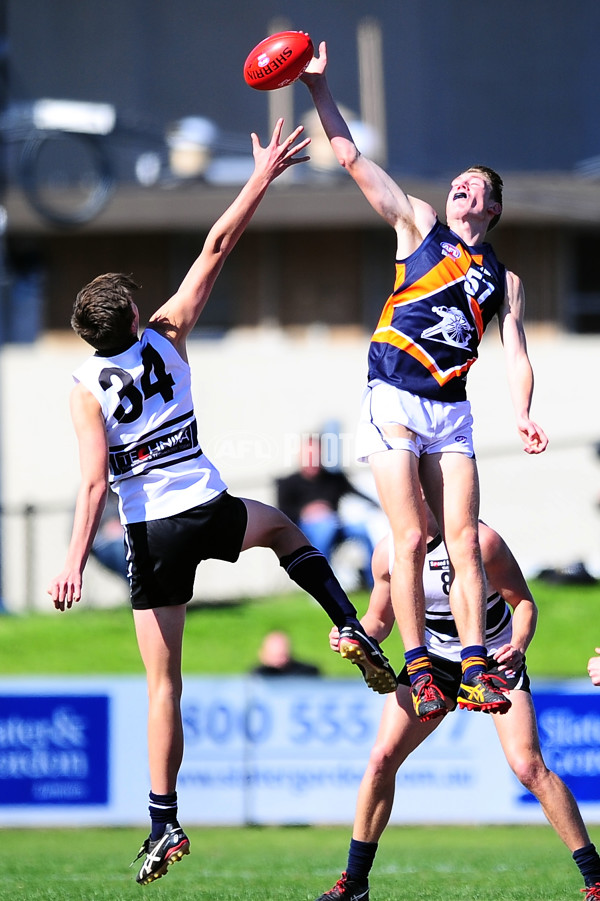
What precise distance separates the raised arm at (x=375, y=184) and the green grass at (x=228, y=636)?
29.3 ft

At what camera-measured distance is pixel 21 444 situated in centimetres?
1833

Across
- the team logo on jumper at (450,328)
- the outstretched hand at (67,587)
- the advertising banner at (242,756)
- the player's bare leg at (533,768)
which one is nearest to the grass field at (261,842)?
the advertising banner at (242,756)

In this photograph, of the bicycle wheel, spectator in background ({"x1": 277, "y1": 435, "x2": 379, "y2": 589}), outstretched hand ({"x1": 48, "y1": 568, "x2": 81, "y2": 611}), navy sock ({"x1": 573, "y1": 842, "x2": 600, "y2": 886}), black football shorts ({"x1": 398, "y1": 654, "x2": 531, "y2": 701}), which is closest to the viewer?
outstretched hand ({"x1": 48, "y1": 568, "x2": 81, "y2": 611})

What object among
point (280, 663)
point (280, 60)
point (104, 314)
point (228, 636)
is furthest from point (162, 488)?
point (228, 636)

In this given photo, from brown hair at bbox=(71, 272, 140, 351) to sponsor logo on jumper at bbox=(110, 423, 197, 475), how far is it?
1.46 ft

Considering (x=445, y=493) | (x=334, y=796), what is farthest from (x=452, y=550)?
(x=334, y=796)

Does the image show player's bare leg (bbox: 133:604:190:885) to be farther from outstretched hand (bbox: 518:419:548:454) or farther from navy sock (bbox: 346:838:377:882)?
outstretched hand (bbox: 518:419:548:454)

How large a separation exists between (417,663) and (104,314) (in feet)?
6.43

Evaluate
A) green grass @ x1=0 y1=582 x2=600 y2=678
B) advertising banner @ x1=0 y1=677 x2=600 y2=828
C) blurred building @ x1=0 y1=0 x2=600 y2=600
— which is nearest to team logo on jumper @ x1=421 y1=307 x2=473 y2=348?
advertising banner @ x1=0 y1=677 x2=600 y2=828

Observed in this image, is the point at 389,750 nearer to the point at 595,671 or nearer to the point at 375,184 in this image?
the point at 595,671

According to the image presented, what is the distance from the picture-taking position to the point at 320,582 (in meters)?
6.42

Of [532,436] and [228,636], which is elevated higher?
[532,436]

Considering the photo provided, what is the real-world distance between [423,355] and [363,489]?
8964 mm

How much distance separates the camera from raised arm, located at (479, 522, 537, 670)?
21.0 ft
